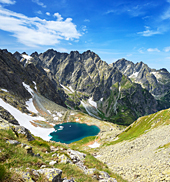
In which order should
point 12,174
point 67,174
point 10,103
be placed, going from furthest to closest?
point 10,103 < point 67,174 < point 12,174

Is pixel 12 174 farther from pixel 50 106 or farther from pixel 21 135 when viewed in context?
pixel 50 106

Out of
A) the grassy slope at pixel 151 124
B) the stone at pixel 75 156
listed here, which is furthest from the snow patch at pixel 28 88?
the stone at pixel 75 156

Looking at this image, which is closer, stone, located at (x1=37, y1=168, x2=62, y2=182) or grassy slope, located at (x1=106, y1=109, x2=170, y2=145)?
stone, located at (x1=37, y1=168, x2=62, y2=182)

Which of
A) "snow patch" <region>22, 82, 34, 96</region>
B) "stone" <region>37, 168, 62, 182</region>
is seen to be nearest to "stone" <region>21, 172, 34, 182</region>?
"stone" <region>37, 168, 62, 182</region>

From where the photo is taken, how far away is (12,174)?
7.73m

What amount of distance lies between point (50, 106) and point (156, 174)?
166 metres

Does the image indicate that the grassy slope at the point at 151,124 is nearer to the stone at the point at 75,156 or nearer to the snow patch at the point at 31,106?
the stone at the point at 75,156

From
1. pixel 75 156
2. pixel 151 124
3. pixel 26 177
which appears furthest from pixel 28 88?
pixel 26 177

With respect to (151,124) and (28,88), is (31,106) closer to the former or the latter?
(28,88)

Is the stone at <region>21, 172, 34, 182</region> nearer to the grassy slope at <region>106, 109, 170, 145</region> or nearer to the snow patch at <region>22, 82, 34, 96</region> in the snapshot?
the grassy slope at <region>106, 109, 170, 145</region>

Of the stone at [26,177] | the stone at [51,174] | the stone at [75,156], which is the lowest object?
the stone at [75,156]

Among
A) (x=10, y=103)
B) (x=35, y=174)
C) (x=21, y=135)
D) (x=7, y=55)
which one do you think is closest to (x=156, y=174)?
(x=35, y=174)

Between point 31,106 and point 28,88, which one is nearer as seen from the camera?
point 31,106

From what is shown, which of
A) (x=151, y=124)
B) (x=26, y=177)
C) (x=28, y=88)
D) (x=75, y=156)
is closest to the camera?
(x=26, y=177)
